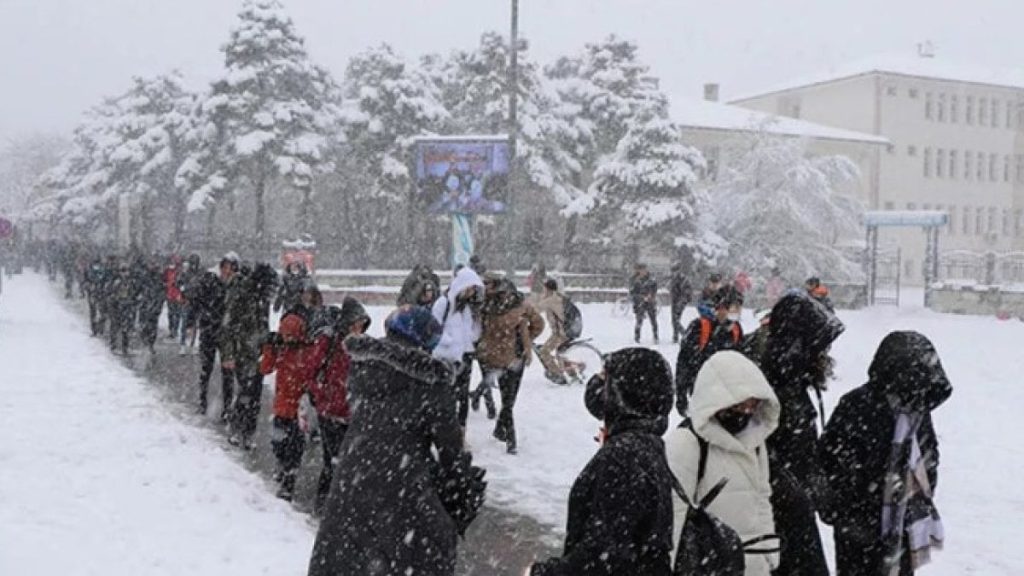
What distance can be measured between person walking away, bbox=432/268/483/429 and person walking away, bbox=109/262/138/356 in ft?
32.0

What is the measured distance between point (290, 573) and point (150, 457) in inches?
151

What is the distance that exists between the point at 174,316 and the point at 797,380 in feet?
60.1

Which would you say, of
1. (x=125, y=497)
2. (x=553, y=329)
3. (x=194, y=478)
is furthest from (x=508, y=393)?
(x=553, y=329)

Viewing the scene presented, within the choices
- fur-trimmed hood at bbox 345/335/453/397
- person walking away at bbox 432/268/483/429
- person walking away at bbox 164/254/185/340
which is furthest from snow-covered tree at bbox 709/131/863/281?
fur-trimmed hood at bbox 345/335/453/397

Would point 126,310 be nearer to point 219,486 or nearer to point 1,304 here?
point 219,486

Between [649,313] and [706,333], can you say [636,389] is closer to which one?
[706,333]

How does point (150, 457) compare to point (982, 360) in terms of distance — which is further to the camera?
point (982, 360)

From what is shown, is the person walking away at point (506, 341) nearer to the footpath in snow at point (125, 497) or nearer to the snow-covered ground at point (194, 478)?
the snow-covered ground at point (194, 478)

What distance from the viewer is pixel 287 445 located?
316 inches

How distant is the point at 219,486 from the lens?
8.59 metres

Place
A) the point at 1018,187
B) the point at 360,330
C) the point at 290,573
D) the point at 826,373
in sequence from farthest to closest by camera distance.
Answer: the point at 1018,187 < the point at 360,330 < the point at 290,573 < the point at 826,373

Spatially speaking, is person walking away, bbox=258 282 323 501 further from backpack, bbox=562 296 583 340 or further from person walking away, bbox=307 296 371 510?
backpack, bbox=562 296 583 340

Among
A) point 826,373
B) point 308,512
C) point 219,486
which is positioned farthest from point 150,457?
point 826,373

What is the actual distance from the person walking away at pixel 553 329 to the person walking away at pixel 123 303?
7.38m
